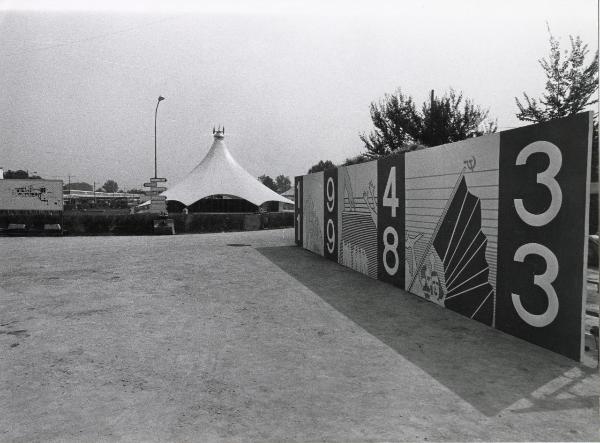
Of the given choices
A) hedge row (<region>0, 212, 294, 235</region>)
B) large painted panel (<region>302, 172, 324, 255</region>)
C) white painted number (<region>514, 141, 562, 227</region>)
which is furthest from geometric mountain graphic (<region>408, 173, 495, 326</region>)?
hedge row (<region>0, 212, 294, 235</region>)

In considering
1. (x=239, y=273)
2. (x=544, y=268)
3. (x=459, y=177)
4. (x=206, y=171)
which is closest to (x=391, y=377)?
(x=544, y=268)

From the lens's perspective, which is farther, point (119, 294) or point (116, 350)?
point (119, 294)

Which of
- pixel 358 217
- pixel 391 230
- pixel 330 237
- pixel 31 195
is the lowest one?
pixel 330 237

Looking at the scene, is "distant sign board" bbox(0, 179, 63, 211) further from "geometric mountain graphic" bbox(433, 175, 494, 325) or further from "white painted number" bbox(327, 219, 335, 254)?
"geometric mountain graphic" bbox(433, 175, 494, 325)

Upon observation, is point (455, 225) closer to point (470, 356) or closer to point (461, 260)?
point (461, 260)

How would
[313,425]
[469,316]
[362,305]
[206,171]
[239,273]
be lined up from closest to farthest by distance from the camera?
[313,425], [469,316], [362,305], [239,273], [206,171]

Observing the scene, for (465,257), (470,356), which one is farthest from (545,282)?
(465,257)

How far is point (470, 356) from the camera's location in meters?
4.32

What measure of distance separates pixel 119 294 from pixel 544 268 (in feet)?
19.6

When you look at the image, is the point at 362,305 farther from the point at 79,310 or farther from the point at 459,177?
the point at 79,310

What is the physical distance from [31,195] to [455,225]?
64.3 ft

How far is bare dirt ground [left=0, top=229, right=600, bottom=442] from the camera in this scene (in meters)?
2.92

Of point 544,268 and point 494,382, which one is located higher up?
point 544,268

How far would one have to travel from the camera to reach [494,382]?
144 inches
